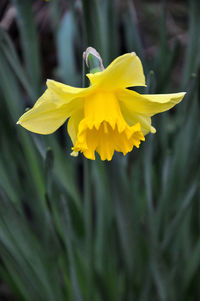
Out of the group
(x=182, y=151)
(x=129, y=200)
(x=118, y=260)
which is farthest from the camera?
(x=118, y=260)

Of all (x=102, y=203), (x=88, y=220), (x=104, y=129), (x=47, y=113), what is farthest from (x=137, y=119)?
(x=102, y=203)

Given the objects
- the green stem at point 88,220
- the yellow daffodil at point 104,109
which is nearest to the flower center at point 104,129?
the yellow daffodil at point 104,109

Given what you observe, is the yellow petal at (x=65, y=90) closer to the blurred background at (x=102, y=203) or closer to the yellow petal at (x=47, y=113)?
the yellow petal at (x=47, y=113)

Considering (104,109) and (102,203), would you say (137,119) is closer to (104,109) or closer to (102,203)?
(104,109)

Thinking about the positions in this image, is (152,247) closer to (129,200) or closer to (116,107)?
(129,200)

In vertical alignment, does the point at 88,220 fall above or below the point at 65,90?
below

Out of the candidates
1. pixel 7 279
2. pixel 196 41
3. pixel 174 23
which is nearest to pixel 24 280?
pixel 7 279

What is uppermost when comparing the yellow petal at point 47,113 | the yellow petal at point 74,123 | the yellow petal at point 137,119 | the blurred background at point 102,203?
the yellow petal at point 47,113
